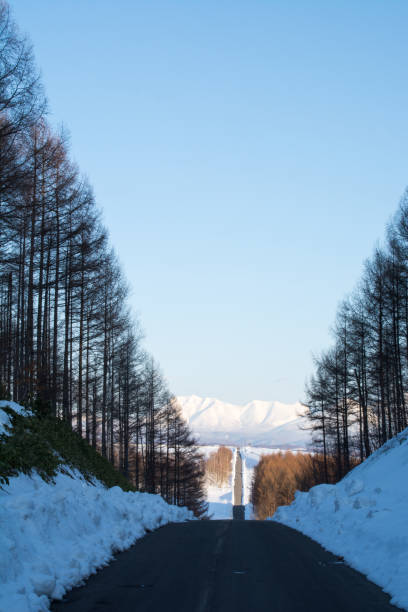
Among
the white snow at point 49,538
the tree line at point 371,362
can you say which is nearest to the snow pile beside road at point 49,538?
the white snow at point 49,538

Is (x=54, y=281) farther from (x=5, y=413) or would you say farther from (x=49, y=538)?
(x=49, y=538)

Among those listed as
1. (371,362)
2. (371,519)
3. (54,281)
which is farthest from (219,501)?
(371,519)

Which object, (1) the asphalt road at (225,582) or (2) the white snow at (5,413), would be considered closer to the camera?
(1) the asphalt road at (225,582)

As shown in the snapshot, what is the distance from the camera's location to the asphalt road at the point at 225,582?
693 cm

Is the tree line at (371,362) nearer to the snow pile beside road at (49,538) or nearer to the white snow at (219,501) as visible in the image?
the snow pile beside road at (49,538)

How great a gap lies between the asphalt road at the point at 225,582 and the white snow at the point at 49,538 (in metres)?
0.29

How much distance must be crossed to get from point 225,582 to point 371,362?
2699 cm

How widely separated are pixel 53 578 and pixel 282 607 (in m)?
2.89

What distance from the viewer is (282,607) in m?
6.85

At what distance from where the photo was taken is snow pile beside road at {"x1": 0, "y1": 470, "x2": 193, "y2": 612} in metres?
6.65

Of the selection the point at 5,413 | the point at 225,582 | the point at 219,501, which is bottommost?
the point at 219,501

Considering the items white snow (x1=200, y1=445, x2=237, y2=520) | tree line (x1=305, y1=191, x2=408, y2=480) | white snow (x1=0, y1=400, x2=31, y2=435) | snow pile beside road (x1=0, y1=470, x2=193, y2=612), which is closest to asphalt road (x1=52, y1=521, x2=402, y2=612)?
snow pile beside road (x1=0, y1=470, x2=193, y2=612)

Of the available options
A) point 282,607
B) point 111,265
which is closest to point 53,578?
point 282,607

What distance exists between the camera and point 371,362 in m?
33.5
